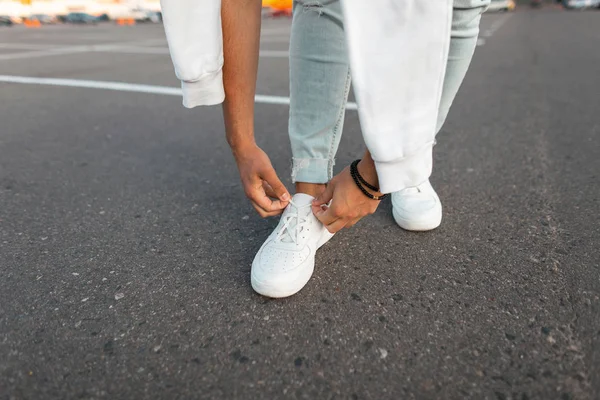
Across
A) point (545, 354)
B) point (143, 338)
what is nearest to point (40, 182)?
point (143, 338)

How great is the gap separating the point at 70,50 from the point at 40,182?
5431 millimetres

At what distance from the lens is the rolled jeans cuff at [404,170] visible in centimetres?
92

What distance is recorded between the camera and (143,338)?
3.33 feet

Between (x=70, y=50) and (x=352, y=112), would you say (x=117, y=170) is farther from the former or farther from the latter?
(x=70, y=50)

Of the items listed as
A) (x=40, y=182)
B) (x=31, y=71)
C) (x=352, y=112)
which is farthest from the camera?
(x=31, y=71)

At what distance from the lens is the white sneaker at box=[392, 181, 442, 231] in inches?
56.1

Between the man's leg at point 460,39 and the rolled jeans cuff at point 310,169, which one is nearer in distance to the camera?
the man's leg at point 460,39

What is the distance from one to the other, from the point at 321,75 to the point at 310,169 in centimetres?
27

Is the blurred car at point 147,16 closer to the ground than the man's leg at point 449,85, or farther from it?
closer to the ground

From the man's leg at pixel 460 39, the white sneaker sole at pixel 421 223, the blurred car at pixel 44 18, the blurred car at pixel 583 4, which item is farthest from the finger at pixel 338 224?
the blurred car at pixel 583 4

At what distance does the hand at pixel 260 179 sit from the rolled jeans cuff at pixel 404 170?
0.32 m

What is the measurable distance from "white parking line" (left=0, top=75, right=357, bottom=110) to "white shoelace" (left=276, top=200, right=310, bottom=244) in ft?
6.63

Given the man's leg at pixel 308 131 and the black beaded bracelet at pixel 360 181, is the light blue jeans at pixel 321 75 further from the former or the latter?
the black beaded bracelet at pixel 360 181

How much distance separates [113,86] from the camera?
3.75m
